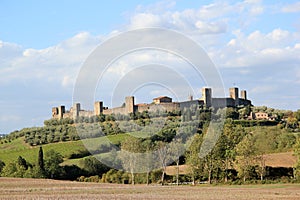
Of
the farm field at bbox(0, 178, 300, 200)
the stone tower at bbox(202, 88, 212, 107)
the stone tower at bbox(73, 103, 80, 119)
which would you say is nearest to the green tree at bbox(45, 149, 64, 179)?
the farm field at bbox(0, 178, 300, 200)

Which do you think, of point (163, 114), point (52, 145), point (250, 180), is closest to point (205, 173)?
point (250, 180)

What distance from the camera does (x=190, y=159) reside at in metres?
85.0

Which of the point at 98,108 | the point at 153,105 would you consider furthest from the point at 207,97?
the point at 98,108

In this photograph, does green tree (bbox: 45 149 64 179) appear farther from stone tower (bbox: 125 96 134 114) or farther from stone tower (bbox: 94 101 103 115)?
stone tower (bbox: 94 101 103 115)

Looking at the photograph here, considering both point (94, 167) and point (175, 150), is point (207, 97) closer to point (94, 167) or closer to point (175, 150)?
point (175, 150)

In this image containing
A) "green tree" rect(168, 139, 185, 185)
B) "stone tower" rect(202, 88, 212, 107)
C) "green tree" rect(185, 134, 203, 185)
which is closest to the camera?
"green tree" rect(185, 134, 203, 185)

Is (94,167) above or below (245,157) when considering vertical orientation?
below

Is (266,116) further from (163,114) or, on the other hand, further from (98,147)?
(98,147)

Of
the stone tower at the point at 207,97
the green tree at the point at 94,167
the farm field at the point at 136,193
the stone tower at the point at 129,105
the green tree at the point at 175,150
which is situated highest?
the stone tower at the point at 207,97

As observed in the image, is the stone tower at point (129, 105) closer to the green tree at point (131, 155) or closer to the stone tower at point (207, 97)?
the stone tower at point (207, 97)

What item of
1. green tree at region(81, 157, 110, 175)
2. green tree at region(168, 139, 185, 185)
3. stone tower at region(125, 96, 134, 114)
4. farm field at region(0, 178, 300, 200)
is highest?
stone tower at region(125, 96, 134, 114)

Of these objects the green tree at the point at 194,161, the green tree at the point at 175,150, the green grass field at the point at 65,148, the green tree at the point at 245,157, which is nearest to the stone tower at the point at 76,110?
the green grass field at the point at 65,148

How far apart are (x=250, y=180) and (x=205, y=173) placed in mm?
9187

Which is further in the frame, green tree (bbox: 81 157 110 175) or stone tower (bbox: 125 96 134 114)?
stone tower (bbox: 125 96 134 114)
